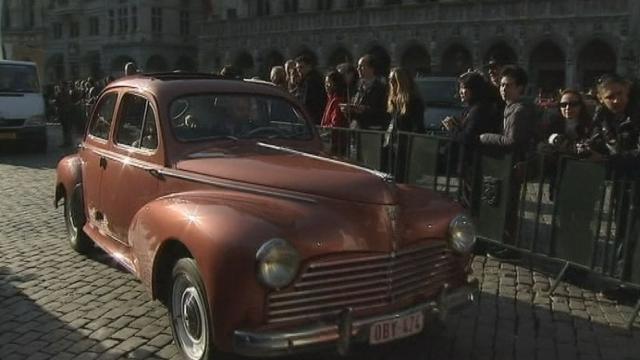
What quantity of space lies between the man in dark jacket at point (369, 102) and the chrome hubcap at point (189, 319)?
427 centimetres

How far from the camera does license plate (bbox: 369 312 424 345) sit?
3.73m

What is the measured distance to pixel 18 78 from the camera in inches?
650

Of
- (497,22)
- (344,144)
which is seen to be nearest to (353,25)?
(497,22)

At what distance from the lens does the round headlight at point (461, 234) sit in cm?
421

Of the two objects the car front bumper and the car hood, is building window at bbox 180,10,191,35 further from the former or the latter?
the car front bumper

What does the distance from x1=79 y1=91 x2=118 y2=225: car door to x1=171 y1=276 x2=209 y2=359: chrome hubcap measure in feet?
6.55

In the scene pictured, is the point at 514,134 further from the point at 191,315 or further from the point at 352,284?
the point at 191,315

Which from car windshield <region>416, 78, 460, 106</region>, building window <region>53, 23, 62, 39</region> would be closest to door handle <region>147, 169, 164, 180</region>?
car windshield <region>416, 78, 460, 106</region>

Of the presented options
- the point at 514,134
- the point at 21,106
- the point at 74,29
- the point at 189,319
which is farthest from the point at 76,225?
the point at 74,29

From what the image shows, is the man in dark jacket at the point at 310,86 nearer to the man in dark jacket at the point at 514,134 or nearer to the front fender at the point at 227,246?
the man in dark jacket at the point at 514,134

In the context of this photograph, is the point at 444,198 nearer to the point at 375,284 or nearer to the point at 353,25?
the point at 375,284

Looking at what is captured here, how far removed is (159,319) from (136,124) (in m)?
1.53

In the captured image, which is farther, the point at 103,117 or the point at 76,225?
the point at 76,225

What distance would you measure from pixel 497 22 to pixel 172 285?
117 ft
